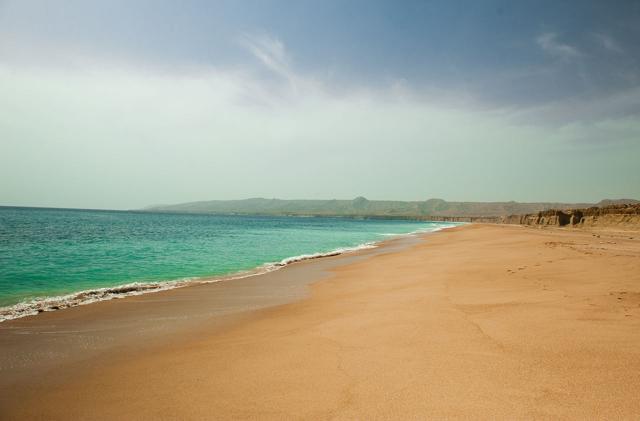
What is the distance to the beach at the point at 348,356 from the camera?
124 inches

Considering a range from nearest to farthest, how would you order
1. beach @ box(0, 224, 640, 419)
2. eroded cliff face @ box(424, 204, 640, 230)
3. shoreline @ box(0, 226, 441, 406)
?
beach @ box(0, 224, 640, 419)
shoreline @ box(0, 226, 441, 406)
eroded cliff face @ box(424, 204, 640, 230)

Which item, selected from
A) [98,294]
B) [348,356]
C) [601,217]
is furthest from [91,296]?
[601,217]

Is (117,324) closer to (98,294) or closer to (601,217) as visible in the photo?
(98,294)

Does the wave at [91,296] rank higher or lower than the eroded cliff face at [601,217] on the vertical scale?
lower

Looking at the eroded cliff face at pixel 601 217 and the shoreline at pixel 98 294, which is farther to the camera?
the eroded cliff face at pixel 601 217

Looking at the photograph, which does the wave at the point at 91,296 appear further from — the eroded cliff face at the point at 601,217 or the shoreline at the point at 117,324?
the eroded cliff face at the point at 601,217

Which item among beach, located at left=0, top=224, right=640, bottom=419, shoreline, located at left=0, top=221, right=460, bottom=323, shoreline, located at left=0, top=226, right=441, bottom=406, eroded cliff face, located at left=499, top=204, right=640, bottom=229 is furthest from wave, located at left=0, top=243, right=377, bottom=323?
eroded cliff face, located at left=499, top=204, right=640, bottom=229

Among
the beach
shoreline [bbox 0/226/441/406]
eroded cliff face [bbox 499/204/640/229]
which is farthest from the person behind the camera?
eroded cliff face [bbox 499/204/640/229]

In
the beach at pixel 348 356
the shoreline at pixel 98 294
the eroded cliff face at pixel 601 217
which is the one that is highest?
the eroded cliff face at pixel 601 217

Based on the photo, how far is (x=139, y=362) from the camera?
4766 mm

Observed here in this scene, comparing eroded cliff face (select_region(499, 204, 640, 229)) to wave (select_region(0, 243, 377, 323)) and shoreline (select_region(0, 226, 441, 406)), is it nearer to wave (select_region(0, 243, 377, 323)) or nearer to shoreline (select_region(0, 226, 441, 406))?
shoreline (select_region(0, 226, 441, 406))

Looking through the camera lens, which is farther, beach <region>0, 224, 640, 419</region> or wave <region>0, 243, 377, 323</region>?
wave <region>0, 243, 377, 323</region>

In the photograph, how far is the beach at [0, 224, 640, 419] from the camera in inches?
124

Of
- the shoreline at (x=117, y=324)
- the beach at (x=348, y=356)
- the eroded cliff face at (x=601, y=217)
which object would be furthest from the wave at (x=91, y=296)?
the eroded cliff face at (x=601, y=217)
